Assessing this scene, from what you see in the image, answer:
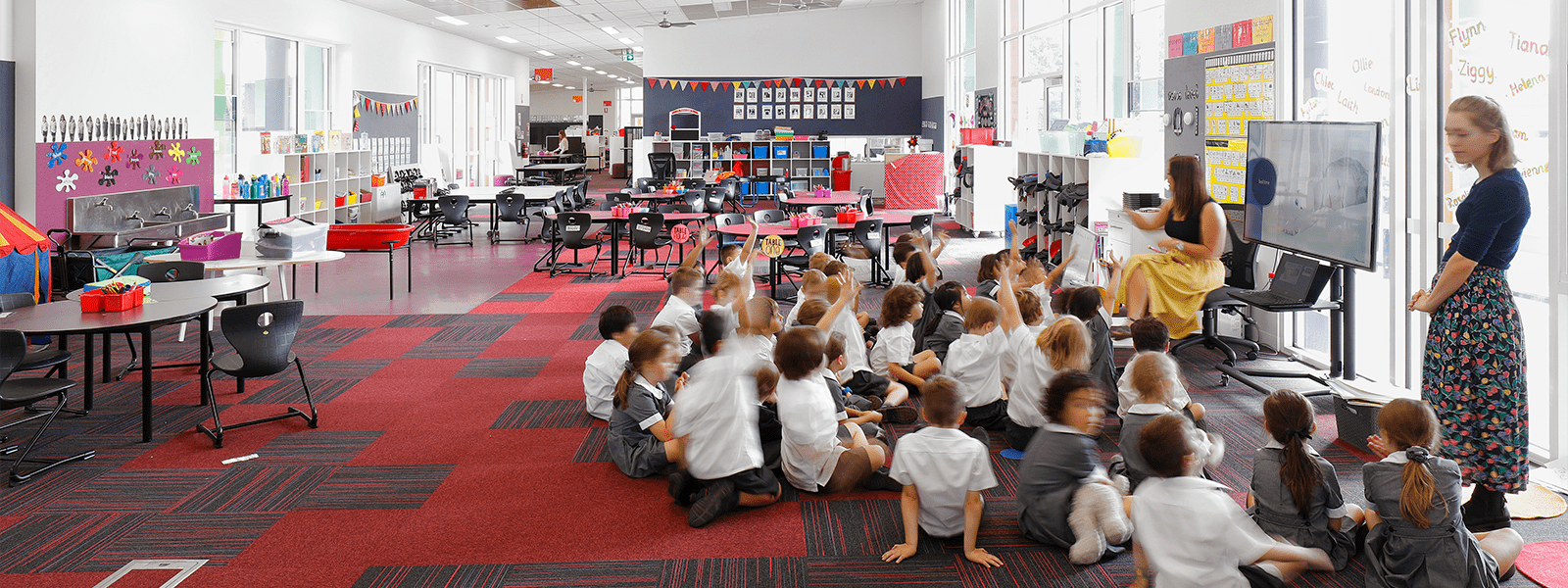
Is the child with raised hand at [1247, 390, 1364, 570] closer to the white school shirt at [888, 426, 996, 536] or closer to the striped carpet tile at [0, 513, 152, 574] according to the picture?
the white school shirt at [888, 426, 996, 536]

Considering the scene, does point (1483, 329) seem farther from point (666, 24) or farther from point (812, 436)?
point (666, 24)

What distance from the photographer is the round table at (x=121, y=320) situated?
4520mm

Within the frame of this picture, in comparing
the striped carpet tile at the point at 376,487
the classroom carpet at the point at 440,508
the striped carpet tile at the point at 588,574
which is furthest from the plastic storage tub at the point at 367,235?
the striped carpet tile at the point at 588,574

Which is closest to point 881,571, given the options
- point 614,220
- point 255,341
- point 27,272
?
point 255,341

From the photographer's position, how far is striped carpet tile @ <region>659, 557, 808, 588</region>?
323 centimetres

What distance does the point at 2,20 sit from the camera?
26.6 ft

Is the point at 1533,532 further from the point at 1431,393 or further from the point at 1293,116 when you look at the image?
the point at 1293,116

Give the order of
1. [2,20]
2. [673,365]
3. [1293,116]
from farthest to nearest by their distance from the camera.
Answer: [2,20] → [1293,116] → [673,365]

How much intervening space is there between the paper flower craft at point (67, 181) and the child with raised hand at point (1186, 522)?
9.26 meters

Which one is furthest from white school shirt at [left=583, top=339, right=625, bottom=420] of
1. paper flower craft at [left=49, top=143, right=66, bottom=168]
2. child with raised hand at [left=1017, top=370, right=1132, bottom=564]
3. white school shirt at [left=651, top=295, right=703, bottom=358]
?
paper flower craft at [left=49, top=143, right=66, bottom=168]

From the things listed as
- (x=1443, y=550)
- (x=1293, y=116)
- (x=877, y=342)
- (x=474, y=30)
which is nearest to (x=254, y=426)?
(x=877, y=342)

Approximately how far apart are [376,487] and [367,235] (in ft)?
19.6

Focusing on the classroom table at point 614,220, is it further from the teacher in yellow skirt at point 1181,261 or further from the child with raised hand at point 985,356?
the child with raised hand at point 985,356

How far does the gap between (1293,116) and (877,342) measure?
10.4 feet
